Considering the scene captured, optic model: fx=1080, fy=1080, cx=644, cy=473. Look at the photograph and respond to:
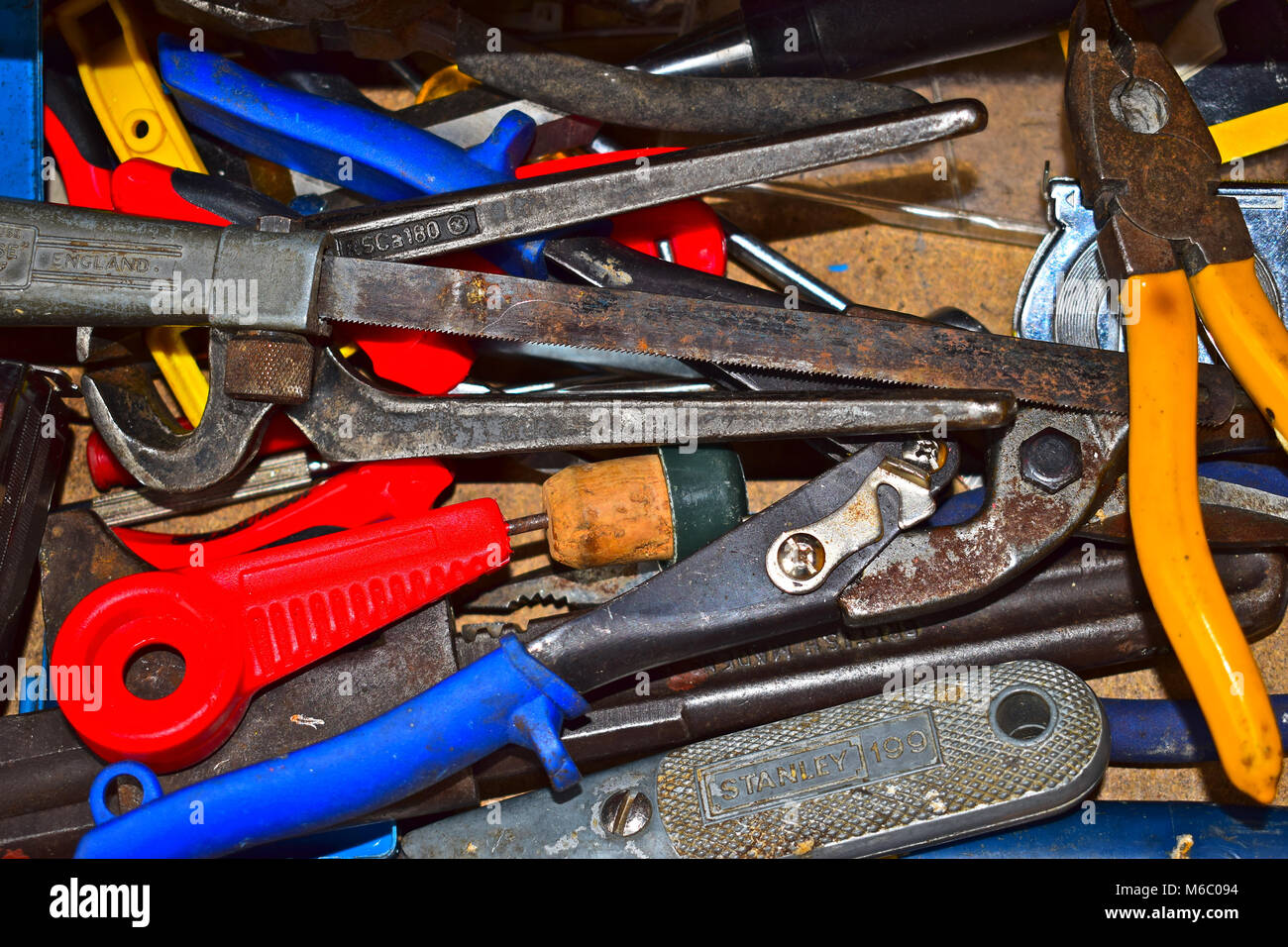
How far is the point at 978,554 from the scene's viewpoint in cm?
114

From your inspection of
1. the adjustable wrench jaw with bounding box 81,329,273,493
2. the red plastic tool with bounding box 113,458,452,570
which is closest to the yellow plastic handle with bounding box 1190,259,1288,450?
the red plastic tool with bounding box 113,458,452,570

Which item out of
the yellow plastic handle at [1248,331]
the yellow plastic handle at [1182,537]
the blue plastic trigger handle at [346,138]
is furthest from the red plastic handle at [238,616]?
the yellow plastic handle at [1248,331]

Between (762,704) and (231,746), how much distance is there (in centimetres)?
58

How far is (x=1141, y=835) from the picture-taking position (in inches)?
45.1

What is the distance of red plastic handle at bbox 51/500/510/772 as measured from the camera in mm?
1090

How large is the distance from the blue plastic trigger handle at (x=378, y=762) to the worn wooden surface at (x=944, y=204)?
1.05ft

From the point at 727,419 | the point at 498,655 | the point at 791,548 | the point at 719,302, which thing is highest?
Result: the point at 719,302

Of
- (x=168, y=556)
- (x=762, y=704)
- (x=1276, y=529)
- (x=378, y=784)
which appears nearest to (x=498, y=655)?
(x=378, y=784)

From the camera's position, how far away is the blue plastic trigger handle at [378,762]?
1083mm

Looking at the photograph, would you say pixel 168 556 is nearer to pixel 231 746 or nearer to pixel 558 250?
pixel 231 746

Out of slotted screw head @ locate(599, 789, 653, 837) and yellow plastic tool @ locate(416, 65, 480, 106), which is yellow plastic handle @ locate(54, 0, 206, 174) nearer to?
yellow plastic tool @ locate(416, 65, 480, 106)

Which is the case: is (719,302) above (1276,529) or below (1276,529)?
above

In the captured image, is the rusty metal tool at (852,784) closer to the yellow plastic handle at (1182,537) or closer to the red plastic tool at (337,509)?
the yellow plastic handle at (1182,537)

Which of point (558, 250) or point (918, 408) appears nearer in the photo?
point (918, 408)
